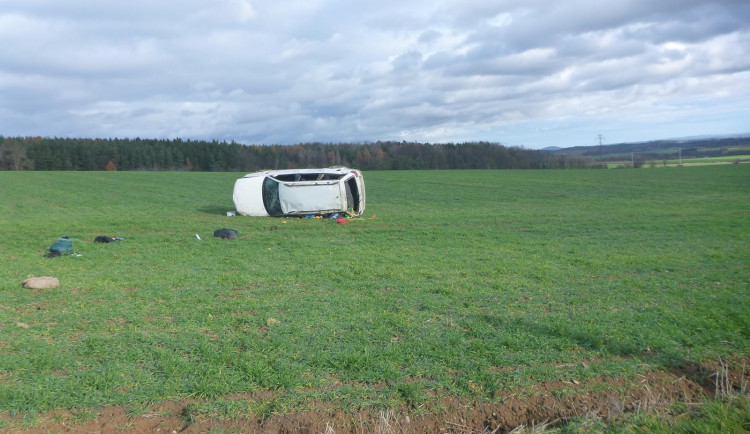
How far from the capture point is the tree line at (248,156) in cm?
7400

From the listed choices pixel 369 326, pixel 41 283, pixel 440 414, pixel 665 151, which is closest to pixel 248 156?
pixel 41 283

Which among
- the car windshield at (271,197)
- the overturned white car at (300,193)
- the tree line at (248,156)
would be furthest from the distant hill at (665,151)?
the car windshield at (271,197)

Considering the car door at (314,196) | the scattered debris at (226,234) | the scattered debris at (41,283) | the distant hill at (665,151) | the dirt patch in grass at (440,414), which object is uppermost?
the distant hill at (665,151)

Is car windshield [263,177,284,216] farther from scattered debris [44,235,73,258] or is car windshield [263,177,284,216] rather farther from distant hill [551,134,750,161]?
distant hill [551,134,750,161]

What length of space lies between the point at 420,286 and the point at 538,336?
2.92 meters

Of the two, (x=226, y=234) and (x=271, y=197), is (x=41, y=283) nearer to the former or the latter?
(x=226, y=234)

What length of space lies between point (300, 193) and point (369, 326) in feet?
50.2

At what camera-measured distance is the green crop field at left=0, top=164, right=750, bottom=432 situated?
473 cm

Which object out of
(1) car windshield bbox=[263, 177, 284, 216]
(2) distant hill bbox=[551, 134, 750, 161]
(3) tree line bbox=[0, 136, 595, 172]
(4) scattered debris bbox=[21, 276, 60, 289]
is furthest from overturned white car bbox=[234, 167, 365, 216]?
(2) distant hill bbox=[551, 134, 750, 161]

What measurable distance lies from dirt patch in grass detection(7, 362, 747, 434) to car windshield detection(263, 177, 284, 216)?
17319 mm

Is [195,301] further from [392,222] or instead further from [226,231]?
[392,222]

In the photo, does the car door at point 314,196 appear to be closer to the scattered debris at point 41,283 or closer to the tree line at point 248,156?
the scattered debris at point 41,283

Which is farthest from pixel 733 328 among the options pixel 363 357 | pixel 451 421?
pixel 363 357

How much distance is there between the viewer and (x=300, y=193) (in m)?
21.3
